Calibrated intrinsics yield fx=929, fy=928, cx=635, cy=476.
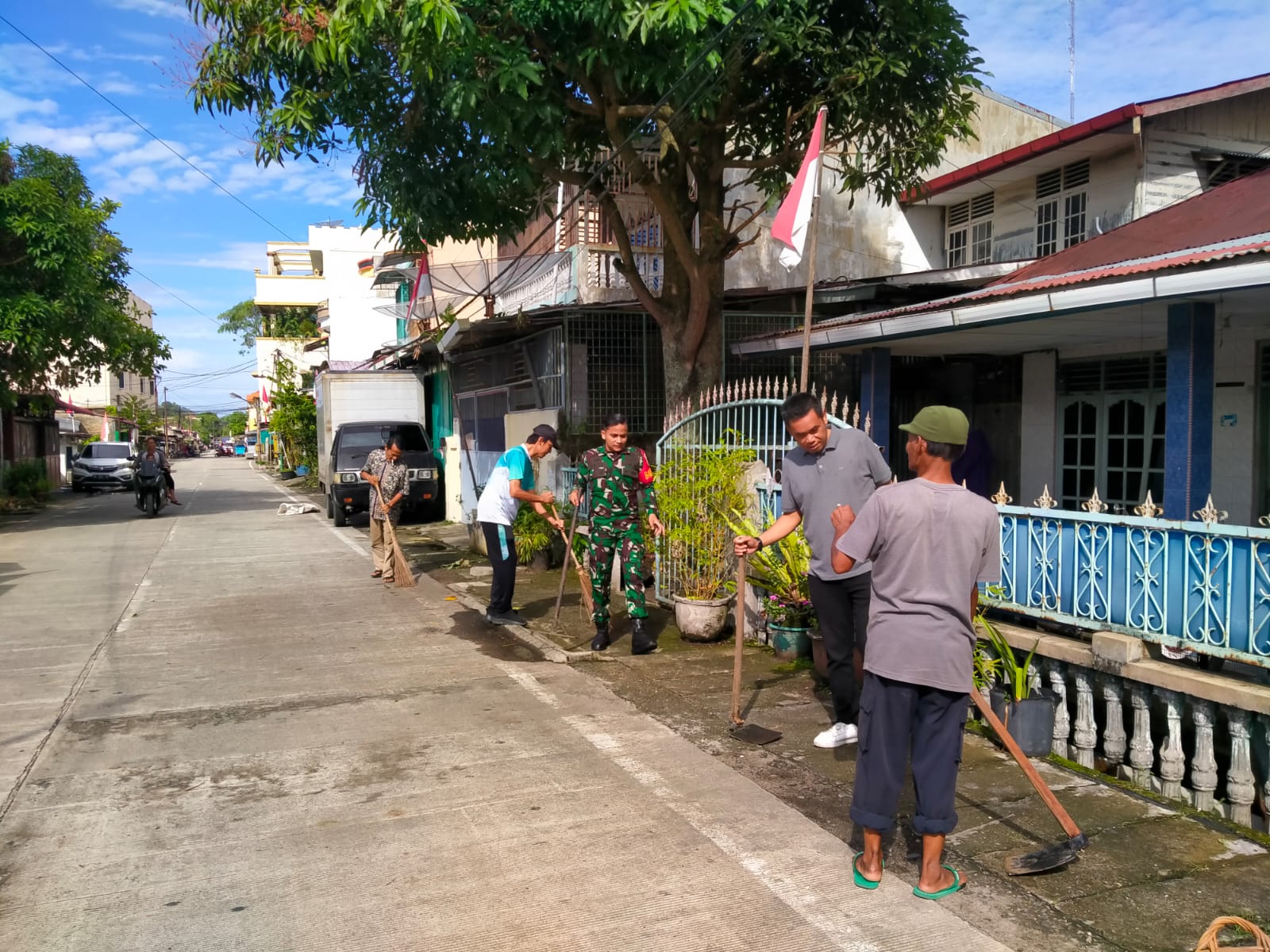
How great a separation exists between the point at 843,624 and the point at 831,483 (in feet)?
2.42

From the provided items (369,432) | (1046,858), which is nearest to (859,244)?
(369,432)

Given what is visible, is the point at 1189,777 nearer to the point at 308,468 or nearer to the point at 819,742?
the point at 819,742

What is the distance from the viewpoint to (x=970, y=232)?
12.9 m

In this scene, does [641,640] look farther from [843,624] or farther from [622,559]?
[843,624]

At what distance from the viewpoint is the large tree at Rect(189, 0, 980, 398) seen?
288 inches

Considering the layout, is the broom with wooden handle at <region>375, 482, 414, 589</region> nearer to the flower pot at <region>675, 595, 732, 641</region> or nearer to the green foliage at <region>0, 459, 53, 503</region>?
the flower pot at <region>675, 595, 732, 641</region>

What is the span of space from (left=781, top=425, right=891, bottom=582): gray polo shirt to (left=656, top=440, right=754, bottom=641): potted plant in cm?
242

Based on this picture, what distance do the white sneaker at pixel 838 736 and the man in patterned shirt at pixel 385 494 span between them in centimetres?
665

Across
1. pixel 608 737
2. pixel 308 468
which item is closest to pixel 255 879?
pixel 608 737

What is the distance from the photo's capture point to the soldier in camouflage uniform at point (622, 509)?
7.08 metres

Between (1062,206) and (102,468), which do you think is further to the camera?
(102,468)

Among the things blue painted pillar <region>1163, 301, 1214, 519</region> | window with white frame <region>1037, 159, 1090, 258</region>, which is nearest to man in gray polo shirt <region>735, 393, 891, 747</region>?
blue painted pillar <region>1163, 301, 1214, 519</region>

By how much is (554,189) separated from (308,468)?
23.6 m

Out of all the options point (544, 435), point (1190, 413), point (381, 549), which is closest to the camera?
point (1190, 413)
